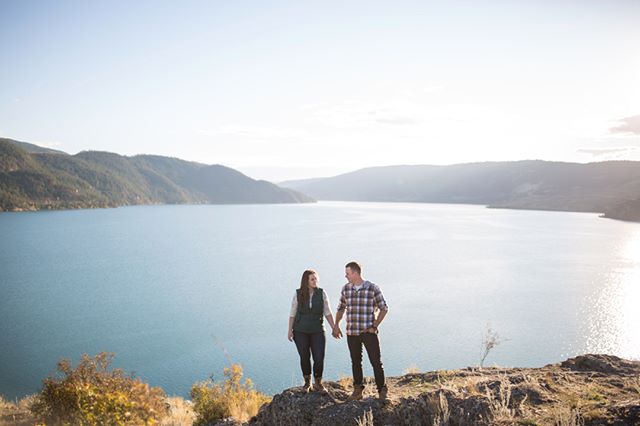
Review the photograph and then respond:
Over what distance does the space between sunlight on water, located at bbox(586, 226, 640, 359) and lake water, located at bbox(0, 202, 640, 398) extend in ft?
0.49

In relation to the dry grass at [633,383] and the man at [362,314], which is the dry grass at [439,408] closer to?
the man at [362,314]

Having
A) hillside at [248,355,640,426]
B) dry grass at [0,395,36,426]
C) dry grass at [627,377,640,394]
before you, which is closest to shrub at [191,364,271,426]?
hillside at [248,355,640,426]

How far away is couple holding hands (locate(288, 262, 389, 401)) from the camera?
6.20 m

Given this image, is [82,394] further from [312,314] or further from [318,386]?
[312,314]

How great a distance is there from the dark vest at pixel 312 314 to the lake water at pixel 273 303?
9.32 metres

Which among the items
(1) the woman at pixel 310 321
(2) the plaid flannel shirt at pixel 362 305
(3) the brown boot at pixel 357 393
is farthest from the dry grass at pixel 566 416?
(1) the woman at pixel 310 321

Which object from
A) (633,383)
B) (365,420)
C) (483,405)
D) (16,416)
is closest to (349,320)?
(365,420)

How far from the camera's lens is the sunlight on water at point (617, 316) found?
2703cm

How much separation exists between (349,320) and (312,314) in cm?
59

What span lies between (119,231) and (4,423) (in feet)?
318

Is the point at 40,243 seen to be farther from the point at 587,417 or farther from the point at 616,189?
the point at 616,189

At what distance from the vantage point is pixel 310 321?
6418 millimetres

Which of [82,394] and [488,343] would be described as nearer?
[82,394]

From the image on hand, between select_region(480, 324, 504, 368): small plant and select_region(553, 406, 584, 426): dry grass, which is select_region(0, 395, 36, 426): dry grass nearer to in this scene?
select_region(553, 406, 584, 426): dry grass
